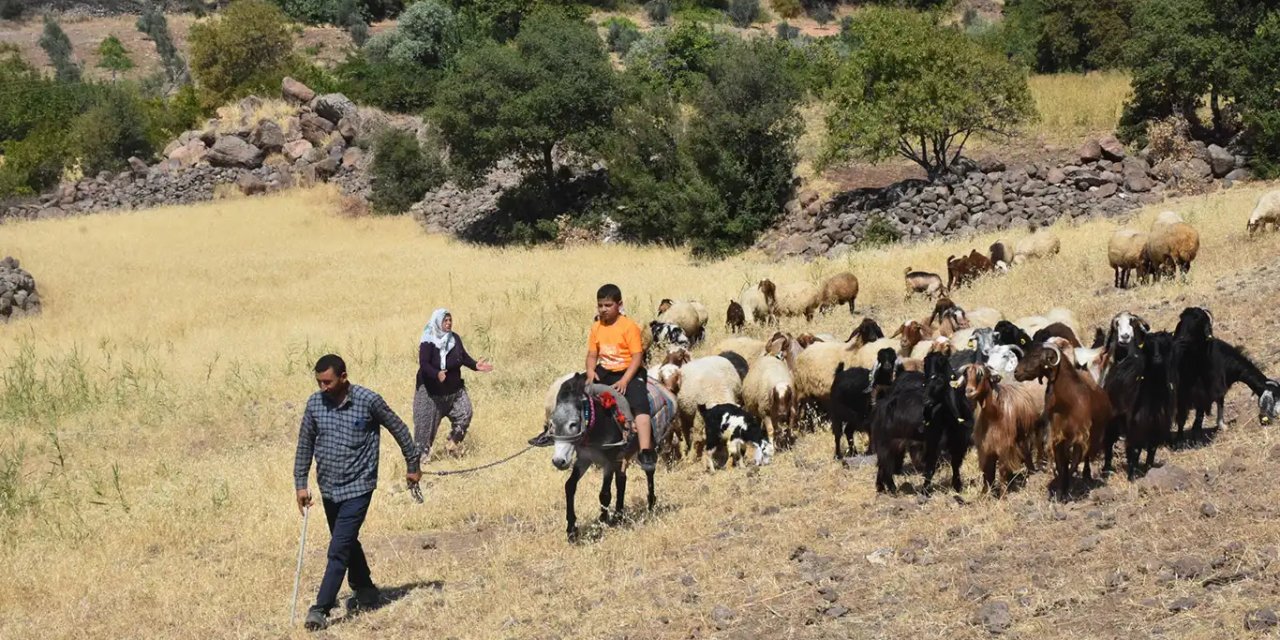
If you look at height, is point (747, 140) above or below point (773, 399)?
above

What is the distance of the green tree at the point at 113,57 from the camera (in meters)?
→ 78.2

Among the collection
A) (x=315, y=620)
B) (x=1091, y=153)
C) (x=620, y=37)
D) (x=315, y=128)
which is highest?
(x=620, y=37)

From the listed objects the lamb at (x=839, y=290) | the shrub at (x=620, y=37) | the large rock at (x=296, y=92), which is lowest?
the lamb at (x=839, y=290)

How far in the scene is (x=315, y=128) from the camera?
5078 cm

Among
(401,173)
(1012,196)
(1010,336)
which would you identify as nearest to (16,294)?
(401,173)

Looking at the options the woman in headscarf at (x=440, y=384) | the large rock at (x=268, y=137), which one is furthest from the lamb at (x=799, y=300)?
the large rock at (x=268, y=137)

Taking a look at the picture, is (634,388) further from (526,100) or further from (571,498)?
(526,100)

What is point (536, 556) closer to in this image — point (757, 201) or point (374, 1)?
point (757, 201)

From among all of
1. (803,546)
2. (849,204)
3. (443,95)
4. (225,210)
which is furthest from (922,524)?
(225,210)

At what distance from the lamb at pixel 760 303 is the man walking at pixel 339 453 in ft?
42.7

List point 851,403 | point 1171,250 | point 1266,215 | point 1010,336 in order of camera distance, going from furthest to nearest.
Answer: point 1266,215 → point 1171,250 → point 851,403 → point 1010,336

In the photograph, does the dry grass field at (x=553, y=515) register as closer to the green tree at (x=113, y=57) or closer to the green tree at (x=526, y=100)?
the green tree at (x=526, y=100)

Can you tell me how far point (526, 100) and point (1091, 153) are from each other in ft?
53.5

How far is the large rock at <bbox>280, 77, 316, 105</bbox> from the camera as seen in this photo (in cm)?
→ 5212
